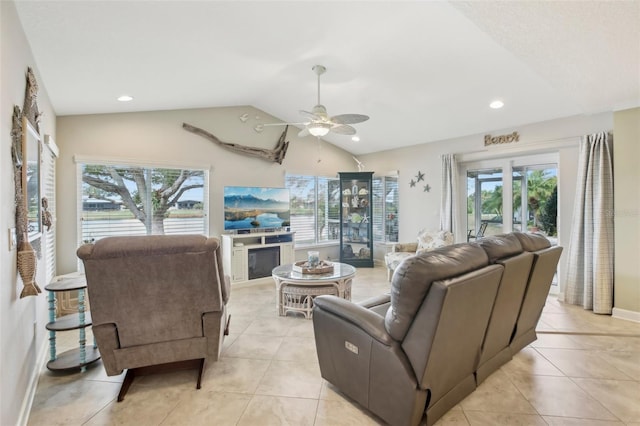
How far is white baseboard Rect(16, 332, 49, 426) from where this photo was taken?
1.93 metres

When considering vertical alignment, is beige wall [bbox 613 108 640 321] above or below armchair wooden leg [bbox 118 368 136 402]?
above

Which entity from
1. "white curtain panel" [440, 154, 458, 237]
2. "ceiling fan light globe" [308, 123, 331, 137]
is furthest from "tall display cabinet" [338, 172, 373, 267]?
"ceiling fan light globe" [308, 123, 331, 137]

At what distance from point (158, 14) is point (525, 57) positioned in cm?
297

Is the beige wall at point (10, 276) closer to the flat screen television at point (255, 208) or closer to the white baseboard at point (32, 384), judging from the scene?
the white baseboard at point (32, 384)

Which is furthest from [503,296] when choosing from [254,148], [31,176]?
[254,148]

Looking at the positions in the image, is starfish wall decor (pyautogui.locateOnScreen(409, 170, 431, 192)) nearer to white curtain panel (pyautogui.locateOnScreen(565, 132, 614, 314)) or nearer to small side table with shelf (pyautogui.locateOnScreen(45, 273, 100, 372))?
white curtain panel (pyautogui.locateOnScreen(565, 132, 614, 314))

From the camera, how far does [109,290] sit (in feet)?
6.59

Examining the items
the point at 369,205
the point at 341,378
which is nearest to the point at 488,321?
the point at 341,378

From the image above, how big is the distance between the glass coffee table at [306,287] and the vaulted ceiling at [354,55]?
7.94ft

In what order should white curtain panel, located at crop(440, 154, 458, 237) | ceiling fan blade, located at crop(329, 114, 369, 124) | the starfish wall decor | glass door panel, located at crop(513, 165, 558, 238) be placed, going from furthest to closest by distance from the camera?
the starfish wall decor
white curtain panel, located at crop(440, 154, 458, 237)
glass door panel, located at crop(513, 165, 558, 238)
ceiling fan blade, located at crop(329, 114, 369, 124)

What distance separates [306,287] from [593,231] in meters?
3.51

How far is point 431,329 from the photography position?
1563mm

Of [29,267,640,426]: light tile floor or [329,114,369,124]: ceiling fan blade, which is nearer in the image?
[29,267,640,426]: light tile floor

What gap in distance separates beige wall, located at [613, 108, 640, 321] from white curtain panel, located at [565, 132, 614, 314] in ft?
0.26
